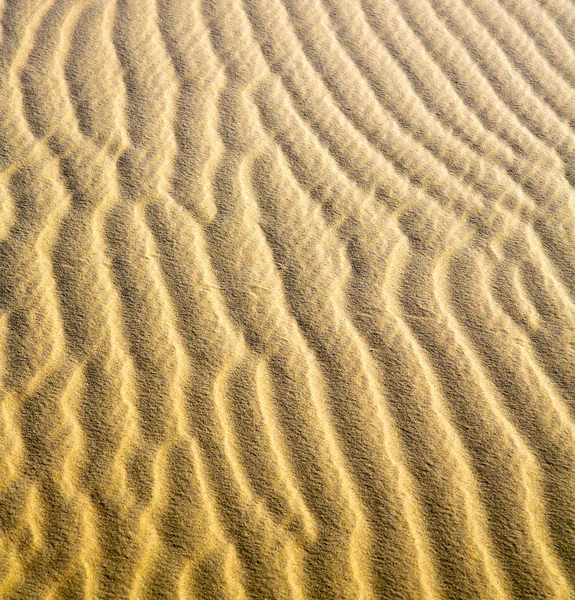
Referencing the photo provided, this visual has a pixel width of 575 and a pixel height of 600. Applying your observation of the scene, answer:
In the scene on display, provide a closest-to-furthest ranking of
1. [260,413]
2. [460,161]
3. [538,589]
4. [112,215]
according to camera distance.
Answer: [538,589], [260,413], [112,215], [460,161]

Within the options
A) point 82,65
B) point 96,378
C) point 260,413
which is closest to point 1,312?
point 96,378

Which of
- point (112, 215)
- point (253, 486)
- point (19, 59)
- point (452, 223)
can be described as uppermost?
point (19, 59)

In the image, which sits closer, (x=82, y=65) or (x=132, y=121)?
(x=132, y=121)

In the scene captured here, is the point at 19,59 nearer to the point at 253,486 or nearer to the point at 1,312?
the point at 1,312

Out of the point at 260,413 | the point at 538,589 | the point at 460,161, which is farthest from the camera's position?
the point at 460,161

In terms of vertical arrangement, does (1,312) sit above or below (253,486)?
above

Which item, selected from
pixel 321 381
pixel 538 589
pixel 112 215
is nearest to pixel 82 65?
pixel 112 215
